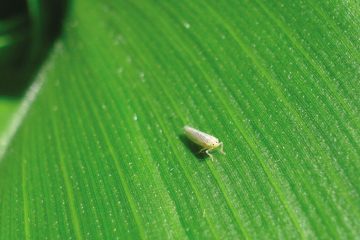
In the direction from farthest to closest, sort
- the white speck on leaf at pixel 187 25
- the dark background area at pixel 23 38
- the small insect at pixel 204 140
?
the dark background area at pixel 23 38
the white speck on leaf at pixel 187 25
the small insect at pixel 204 140

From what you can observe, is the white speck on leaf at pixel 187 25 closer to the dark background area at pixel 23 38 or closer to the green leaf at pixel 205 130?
the green leaf at pixel 205 130

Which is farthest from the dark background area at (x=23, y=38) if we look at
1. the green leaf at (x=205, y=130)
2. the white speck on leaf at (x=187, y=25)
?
the white speck on leaf at (x=187, y=25)

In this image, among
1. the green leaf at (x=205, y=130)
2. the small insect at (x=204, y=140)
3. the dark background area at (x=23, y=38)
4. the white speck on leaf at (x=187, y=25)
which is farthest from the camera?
the dark background area at (x=23, y=38)

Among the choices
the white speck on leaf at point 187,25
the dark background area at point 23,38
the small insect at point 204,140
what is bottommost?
the dark background area at point 23,38

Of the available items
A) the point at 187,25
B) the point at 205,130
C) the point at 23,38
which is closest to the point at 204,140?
the point at 205,130

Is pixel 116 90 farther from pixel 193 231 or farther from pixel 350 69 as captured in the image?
pixel 350 69

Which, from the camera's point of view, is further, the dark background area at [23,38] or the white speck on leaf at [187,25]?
the dark background area at [23,38]

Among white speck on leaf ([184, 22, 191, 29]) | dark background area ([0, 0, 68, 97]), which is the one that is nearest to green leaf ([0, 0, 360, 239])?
white speck on leaf ([184, 22, 191, 29])
